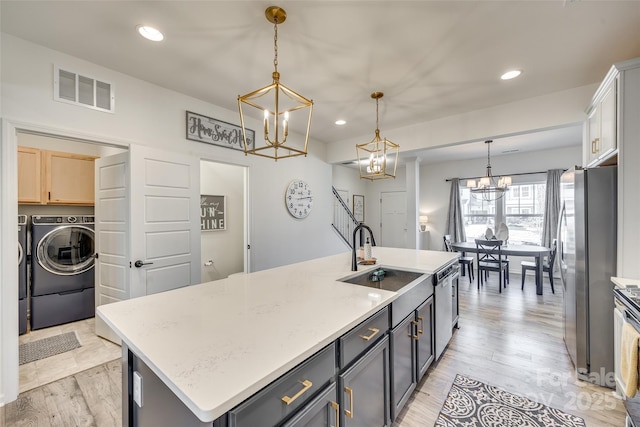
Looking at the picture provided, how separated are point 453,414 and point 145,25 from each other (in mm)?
3536

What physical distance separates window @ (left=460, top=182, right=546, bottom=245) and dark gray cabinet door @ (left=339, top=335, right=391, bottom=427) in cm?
615

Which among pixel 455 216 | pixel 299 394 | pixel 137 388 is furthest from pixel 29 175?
pixel 455 216

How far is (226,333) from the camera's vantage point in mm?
1115

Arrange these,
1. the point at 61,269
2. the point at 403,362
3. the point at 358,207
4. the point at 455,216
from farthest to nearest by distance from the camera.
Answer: the point at 358,207 < the point at 455,216 < the point at 61,269 < the point at 403,362

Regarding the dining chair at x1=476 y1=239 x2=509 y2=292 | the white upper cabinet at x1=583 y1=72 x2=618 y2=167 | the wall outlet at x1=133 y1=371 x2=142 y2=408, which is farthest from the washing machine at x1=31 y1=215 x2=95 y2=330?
the dining chair at x1=476 y1=239 x2=509 y2=292

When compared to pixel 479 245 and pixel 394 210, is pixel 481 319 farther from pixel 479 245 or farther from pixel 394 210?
pixel 394 210

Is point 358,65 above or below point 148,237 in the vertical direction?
above

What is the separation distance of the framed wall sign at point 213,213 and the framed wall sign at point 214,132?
1.17m

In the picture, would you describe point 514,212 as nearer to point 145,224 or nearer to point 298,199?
point 298,199

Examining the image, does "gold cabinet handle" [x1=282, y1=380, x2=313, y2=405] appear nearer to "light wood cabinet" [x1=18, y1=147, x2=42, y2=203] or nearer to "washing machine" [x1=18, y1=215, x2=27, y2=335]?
"washing machine" [x1=18, y1=215, x2=27, y2=335]

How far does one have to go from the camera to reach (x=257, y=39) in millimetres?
2111

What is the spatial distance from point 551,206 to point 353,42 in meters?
5.98

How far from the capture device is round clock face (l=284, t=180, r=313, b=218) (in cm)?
436

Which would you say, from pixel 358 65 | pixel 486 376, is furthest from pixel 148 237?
pixel 486 376
